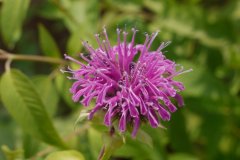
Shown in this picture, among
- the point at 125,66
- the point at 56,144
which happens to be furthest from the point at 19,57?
the point at 125,66

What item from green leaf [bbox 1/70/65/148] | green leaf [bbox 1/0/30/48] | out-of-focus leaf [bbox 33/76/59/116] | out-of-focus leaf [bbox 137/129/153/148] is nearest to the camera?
out-of-focus leaf [bbox 137/129/153/148]

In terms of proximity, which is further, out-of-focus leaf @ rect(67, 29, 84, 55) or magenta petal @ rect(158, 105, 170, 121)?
out-of-focus leaf @ rect(67, 29, 84, 55)

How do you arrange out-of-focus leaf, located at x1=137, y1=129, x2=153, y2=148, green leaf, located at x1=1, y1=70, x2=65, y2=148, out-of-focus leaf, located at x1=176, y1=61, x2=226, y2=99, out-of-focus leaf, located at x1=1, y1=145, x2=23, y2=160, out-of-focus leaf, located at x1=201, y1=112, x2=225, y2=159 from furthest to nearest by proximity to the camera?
1. out-of-focus leaf, located at x1=201, y1=112, x2=225, y2=159
2. out-of-focus leaf, located at x1=176, y1=61, x2=226, y2=99
3. green leaf, located at x1=1, y1=70, x2=65, y2=148
4. out-of-focus leaf, located at x1=1, y1=145, x2=23, y2=160
5. out-of-focus leaf, located at x1=137, y1=129, x2=153, y2=148

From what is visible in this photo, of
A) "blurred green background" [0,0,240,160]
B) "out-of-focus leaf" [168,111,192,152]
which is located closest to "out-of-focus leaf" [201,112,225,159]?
"blurred green background" [0,0,240,160]

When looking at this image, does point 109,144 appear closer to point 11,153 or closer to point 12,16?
point 11,153

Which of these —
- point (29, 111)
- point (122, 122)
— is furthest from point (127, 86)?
point (29, 111)

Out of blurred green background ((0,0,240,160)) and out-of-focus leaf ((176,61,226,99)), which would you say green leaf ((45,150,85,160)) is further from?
out-of-focus leaf ((176,61,226,99))

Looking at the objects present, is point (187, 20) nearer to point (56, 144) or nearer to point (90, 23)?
point (90, 23)

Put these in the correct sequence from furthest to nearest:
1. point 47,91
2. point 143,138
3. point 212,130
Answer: point 212,130, point 47,91, point 143,138

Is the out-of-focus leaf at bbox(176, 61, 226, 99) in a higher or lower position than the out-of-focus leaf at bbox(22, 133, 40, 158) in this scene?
higher
